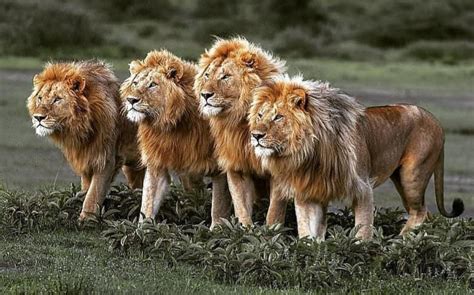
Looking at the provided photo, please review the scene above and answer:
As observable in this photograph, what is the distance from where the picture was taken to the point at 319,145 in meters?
9.91

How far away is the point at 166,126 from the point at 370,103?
A: 1288 cm

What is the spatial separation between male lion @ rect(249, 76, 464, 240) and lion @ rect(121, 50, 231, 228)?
812 millimetres

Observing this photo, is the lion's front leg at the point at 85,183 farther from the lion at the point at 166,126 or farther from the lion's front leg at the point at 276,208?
the lion's front leg at the point at 276,208

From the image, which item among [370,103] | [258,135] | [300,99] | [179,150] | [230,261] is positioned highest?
[300,99]

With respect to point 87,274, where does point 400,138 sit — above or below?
above

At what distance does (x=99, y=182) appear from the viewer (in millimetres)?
11336

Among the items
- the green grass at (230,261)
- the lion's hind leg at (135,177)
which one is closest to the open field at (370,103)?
the lion's hind leg at (135,177)

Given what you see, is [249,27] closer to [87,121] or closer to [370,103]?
[370,103]

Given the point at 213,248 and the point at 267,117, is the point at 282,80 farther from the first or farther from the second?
the point at 213,248

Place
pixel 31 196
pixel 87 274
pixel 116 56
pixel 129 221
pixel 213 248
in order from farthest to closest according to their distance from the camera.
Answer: pixel 116 56 < pixel 31 196 < pixel 129 221 < pixel 213 248 < pixel 87 274

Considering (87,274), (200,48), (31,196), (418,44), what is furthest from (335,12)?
(87,274)

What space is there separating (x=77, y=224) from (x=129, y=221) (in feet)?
2.37

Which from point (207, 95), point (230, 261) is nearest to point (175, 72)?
point (207, 95)

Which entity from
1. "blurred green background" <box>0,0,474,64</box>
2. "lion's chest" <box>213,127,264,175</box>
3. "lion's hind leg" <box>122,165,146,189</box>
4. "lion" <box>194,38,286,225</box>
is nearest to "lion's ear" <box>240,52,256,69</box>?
"lion" <box>194,38,286,225</box>
